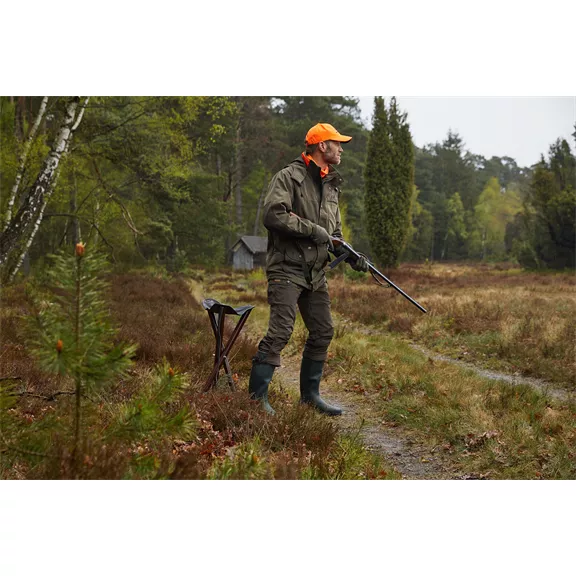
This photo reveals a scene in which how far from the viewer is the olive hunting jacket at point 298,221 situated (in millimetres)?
4367

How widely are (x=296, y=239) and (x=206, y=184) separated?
25.3 m

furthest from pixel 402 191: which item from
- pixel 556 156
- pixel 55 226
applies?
pixel 55 226

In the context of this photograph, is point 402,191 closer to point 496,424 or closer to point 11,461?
point 496,424

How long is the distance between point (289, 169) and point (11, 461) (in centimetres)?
305

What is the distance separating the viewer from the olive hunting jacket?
14.3 ft

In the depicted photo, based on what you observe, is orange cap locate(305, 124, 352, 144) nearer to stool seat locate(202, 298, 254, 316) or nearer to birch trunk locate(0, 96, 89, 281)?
stool seat locate(202, 298, 254, 316)

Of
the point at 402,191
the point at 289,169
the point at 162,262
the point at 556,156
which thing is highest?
the point at 556,156

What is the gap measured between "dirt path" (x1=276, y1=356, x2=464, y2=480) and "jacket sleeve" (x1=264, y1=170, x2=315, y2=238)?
1.60m

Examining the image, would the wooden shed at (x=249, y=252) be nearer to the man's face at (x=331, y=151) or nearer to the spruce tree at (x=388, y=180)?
the spruce tree at (x=388, y=180)

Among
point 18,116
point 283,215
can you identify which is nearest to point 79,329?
point 283,215

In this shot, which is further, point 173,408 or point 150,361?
point 150,361

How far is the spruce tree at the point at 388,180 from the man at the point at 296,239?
66.9 feet

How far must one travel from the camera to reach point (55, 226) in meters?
25.9

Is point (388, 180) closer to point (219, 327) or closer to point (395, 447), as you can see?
point (219, 327)
